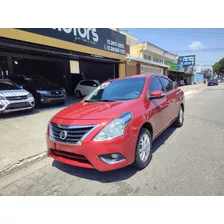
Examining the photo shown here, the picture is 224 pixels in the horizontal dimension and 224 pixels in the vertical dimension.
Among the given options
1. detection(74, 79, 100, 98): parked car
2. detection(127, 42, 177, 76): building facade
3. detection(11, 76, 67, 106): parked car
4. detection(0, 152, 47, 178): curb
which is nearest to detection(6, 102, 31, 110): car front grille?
detection(11, 76, 67, 106): parked car

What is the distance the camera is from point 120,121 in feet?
8.36

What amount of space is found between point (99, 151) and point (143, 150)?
3.13 ft

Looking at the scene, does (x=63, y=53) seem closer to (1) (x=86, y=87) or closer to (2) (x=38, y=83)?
(2) (x=38, y=83)

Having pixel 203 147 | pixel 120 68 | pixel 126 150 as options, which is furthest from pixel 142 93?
pixel 120 68

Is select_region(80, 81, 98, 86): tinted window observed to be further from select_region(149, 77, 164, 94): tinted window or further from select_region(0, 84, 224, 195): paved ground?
select_region(0, 84, 224, 195): paved ground

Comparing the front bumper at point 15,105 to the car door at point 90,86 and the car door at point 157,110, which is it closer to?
the car door at point 157,110

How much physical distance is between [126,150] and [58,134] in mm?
1137

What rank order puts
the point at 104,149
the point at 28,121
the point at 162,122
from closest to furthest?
1. the point at 104,149
2. the point at 162,122
3. the point at 28,121

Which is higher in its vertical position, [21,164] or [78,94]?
[78,94]

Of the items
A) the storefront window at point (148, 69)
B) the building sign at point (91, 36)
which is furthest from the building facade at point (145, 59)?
the building sign at point (91, 36)

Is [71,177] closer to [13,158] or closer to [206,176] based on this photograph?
[13,158]

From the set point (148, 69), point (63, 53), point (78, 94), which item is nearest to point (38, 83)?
point (63, 53)

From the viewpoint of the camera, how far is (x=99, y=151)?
242 cm

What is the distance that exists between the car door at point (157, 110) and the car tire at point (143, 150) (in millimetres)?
313
